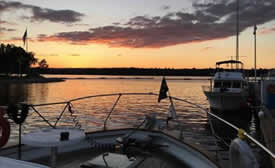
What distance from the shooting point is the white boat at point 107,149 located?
3.52 meters

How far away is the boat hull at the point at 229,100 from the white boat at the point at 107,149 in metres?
15.0

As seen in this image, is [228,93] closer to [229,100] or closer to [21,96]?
[229,100]

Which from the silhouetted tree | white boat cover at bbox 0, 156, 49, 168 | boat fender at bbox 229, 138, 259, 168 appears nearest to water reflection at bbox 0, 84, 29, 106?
white boat cover at bbox 0, 156, 49, 168

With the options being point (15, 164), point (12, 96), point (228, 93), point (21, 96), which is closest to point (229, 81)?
point (228, 93)

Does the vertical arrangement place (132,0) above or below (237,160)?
above

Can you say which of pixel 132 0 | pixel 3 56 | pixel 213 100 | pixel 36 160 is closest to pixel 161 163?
pixel 36 160

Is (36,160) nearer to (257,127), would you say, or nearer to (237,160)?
(237,160)

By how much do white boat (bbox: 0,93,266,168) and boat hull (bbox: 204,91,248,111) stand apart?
590 inches

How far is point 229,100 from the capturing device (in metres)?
19.5

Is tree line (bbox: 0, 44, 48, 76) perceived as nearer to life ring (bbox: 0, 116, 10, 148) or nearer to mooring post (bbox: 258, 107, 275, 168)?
mooring post (bbox: 258, 107, 275, 168)

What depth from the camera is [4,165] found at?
2.19m

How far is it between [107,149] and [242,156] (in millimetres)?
3250

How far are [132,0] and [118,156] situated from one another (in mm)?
12312

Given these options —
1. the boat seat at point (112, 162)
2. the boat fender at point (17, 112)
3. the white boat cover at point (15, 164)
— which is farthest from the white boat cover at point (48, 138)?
the white boat cover at point (15, 164)
